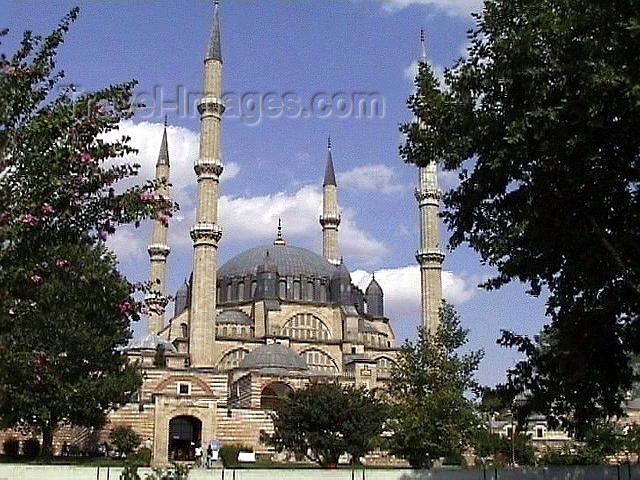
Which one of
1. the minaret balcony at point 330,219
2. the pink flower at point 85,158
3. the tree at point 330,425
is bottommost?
the tree at point 330,425

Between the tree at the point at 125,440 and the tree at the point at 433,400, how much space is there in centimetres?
1232

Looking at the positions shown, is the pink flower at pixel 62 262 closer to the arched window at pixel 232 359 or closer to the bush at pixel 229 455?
the bush at pixel 229 455

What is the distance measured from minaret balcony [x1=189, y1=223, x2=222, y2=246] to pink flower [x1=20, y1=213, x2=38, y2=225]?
32.3 meters

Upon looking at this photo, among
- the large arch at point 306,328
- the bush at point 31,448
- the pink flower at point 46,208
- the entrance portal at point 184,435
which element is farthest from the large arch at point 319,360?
the pink flower at point 46,208

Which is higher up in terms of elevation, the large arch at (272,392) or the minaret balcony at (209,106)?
the minaret balcony at (209,106)

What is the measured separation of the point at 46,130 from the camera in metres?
7.92

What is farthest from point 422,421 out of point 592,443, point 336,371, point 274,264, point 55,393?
point 274,264

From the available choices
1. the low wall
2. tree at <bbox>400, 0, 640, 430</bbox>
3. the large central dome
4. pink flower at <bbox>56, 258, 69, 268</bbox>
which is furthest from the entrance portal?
pink flower at <bbox>56, 258, 69, 268</bbox>

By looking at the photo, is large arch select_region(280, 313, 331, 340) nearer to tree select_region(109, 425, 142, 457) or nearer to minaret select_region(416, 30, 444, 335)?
minaret select_region(416, 30, 444, 335)

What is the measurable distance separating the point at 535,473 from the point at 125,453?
18723 mm

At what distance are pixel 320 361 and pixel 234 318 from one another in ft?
19.8

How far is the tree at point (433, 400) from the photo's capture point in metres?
23.2

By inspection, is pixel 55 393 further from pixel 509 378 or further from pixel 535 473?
pixel 509 378

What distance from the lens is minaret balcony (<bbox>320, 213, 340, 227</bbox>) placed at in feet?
197
